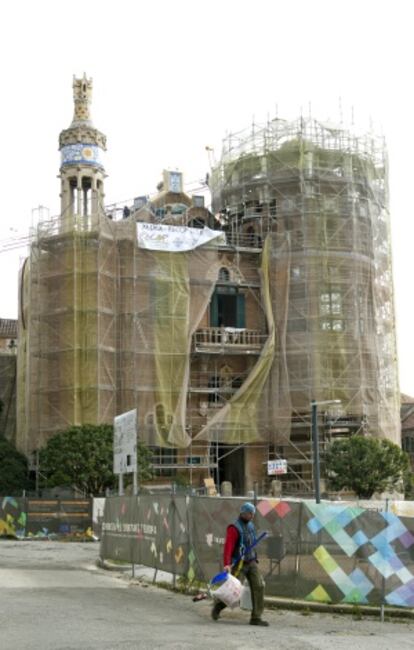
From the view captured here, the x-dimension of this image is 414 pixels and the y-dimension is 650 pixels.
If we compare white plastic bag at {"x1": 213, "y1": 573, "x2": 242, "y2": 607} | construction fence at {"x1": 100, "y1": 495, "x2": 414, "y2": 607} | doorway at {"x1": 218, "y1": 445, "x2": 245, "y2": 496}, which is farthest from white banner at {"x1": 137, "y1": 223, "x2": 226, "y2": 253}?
white plastic bag at {"x1": 213, "y1": 573, "x2": 242, "y2": 607}

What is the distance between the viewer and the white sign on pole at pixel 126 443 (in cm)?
2680

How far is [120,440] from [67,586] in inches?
374

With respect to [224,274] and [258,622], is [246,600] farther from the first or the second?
[224,274]

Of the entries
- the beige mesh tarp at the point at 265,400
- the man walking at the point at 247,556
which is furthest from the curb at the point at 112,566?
the beige mesh tarp at the point at 265,400

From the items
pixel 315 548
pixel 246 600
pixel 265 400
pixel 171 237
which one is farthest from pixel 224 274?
pixel 246 600

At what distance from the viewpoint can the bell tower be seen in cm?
6419

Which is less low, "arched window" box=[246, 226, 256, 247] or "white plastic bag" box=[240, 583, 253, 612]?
"arched window" box=[246, 226, 256, 247]

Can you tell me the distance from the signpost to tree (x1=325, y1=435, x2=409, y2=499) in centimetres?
2486

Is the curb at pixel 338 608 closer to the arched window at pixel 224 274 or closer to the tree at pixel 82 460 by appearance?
the tree at pixel 82 460

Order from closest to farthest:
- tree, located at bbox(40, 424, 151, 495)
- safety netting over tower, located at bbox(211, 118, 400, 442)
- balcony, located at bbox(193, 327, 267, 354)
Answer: tree, located at bbox(40, 424, 151, 495)
safety netting over tower, located at bbox(211, 118, 400, 442)
balcony, located at bbox(193, 327, 267, 354)

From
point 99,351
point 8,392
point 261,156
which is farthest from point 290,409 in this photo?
point 8,392

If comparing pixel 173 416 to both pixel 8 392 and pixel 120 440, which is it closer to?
pixel 8 392

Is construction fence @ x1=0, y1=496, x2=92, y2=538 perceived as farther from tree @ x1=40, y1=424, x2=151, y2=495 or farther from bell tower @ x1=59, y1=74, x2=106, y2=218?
bell tower @ x1=59, y1=74, x2=106, y2=218

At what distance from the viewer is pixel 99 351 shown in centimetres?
5231
